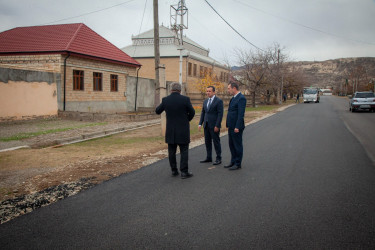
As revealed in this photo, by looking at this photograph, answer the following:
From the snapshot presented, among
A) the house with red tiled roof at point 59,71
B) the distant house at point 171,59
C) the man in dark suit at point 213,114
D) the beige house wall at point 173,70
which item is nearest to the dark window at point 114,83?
the house with red tiled roof at point 59,71

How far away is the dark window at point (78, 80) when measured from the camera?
19.1 metres

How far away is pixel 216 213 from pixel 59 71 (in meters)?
17.1

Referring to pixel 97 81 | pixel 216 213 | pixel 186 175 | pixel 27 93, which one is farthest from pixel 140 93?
pixel 216 213

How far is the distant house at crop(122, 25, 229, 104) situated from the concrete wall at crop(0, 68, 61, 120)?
16.1m

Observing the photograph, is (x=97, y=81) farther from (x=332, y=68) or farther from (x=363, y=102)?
(x=332, y=68)

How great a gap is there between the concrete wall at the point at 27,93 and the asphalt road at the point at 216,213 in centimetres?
1186

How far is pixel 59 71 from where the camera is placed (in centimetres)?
1809

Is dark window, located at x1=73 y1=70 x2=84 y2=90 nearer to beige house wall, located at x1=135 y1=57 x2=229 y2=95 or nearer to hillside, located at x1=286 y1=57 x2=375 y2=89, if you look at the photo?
beige house wall, located at x1=135 y1=57 x2=229 y2=95

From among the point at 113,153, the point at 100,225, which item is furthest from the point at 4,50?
the point at 100,225

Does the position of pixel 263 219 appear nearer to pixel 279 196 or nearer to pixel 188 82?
pixel 279 196

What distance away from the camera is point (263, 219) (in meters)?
3.66

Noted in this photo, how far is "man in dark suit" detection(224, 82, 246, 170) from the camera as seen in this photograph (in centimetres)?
623

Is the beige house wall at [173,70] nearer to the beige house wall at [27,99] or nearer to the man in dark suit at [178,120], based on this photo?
the beige house wall at [27,99]

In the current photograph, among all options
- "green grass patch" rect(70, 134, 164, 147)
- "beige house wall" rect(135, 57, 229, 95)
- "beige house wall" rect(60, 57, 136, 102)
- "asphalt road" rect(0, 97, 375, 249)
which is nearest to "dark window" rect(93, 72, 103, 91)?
"beige house wall" rect(60, 57, 136, 102)
